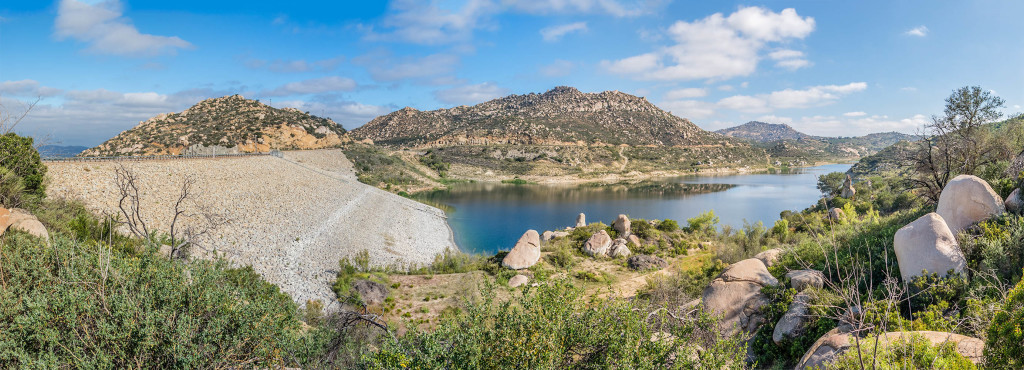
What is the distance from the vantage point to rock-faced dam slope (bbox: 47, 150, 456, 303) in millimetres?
19391

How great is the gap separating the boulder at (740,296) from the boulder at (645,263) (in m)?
10.5

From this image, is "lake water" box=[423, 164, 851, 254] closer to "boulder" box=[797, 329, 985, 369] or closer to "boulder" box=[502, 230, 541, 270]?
"boulder" box=[502, 230, 541, 270]

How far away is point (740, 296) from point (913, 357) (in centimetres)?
633

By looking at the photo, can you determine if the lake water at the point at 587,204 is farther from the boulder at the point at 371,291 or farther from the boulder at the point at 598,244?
the boulder at the point at 371,291

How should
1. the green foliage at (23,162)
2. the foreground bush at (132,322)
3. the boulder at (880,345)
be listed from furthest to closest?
the green foliage at (23,162)
the boulder at (880,345)
the foreground bush at (132,322)

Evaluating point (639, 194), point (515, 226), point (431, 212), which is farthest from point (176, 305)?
point (639, 194)

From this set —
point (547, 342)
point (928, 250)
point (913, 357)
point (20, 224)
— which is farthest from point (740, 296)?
point (20, 224)

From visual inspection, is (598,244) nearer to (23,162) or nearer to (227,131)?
(23,162)

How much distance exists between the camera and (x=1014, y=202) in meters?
9.59

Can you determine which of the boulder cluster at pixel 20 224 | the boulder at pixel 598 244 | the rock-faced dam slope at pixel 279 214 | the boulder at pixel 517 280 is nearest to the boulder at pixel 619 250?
the boulder at pixel 598 244

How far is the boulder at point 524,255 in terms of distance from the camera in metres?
21.9

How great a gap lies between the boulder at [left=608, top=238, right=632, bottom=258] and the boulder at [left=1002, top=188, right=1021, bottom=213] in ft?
51.4

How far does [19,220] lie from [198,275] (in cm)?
816

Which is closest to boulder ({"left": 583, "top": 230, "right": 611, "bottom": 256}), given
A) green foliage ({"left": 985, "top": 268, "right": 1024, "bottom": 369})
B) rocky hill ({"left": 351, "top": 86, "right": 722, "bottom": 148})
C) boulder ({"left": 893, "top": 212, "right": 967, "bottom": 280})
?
boulder ({"left": 893, "top": 212, "right": 967, "bottom": 280})
